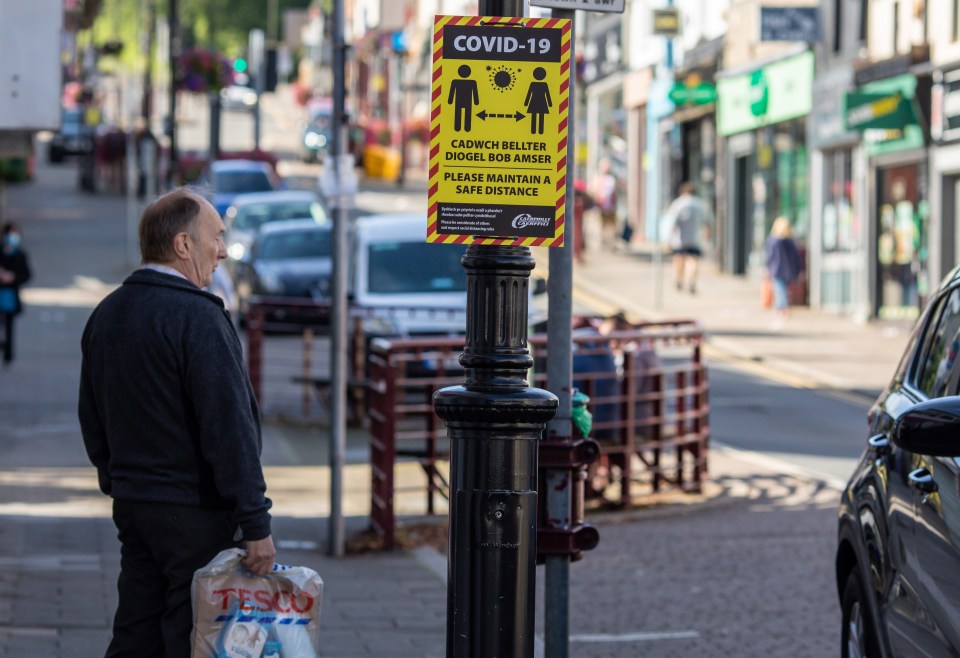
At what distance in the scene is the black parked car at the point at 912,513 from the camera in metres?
4.62

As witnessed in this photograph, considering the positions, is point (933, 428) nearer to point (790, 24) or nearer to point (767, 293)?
point (767, 293)

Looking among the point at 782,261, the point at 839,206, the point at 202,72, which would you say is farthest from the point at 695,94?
the point at 202,72

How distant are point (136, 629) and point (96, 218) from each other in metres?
43.7

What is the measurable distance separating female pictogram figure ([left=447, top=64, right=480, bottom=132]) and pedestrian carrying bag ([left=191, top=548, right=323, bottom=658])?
4.41 feet

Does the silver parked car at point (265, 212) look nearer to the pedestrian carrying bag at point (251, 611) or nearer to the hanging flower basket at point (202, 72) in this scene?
the hanging flower basket at point (202, 72)

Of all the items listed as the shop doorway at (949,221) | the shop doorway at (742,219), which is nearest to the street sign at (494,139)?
the shop doorway at (949,221)

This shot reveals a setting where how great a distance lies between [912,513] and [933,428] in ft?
2.88

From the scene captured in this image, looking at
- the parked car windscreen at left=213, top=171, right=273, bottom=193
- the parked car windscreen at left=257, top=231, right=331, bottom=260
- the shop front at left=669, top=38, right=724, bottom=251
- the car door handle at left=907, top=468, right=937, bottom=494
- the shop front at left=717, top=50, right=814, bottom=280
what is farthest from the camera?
the parked car windscreen at left=213, top=171, right=273, bottom=193

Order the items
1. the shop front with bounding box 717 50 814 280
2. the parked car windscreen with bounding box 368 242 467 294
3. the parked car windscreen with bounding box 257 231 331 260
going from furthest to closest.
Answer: the shop front with bounding box 717 50 814 280 < the parked car windscreen with bounding box 257 231 331 260 < the parked car windscreen with bounding box 368 242 467 294

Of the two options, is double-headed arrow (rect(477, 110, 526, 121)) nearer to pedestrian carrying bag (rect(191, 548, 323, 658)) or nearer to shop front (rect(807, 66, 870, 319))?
pedestrian carrying bag (rect(191, 548, 323, 658))

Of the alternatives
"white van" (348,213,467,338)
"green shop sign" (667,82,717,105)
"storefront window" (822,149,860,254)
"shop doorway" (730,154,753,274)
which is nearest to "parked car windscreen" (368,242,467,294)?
"white van" (348,213,467,338)

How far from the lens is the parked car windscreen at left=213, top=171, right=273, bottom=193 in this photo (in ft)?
139

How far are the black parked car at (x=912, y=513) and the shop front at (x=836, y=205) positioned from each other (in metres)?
24.1

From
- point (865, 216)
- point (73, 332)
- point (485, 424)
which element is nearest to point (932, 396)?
point (485, 424)
